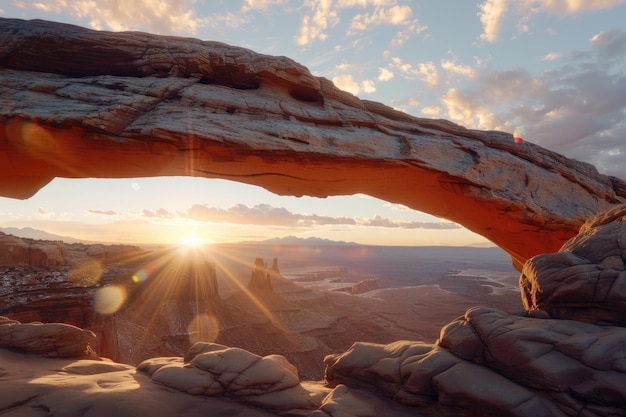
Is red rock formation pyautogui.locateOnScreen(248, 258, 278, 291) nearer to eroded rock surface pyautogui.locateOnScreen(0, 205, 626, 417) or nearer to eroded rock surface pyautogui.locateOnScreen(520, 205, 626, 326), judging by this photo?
eroded rock surface pyautogui.locateOnScreen(0, 205, 626, 417)

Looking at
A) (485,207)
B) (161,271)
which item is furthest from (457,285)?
(485,207)

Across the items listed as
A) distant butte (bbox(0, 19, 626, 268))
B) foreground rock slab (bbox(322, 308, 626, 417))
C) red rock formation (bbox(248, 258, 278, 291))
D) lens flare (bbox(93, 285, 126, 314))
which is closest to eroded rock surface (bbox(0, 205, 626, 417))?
foreground rock slab (bbox(322, 308, 626, 417))

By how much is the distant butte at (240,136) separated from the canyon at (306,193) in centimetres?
6

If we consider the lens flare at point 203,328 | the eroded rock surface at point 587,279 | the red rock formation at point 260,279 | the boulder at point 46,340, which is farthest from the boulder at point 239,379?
the red rock formation at point 260,279

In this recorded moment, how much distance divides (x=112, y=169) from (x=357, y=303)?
8283 cm

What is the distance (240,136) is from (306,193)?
4739mm

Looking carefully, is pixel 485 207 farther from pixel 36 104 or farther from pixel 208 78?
pixel 36 104

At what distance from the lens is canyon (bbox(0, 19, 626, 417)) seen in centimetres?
593

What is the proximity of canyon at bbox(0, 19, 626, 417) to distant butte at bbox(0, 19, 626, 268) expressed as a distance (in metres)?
0.06

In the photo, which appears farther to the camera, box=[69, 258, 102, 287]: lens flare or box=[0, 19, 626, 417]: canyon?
box=[69, 258, 102, 287]: lens flare

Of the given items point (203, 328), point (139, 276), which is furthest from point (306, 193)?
point (203, 328)

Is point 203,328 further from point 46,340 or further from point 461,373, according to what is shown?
point 461,373

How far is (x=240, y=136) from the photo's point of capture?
994 cm

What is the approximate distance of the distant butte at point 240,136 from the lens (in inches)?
379
